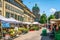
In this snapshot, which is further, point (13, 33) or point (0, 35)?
point (13, 33)

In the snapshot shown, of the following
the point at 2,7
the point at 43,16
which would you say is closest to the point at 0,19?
the point at 2,7

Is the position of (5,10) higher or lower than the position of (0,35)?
higher

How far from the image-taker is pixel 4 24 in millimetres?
28000

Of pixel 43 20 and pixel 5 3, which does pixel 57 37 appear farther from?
pixel 43 20

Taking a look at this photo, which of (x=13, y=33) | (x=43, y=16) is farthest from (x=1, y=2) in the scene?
(x=43, y=16)

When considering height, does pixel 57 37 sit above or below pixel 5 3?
below

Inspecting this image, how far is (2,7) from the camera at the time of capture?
5300 centimetres

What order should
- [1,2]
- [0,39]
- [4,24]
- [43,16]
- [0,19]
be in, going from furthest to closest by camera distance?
1. [43,16]
2. [1,2]
3. [4,24]
4. [0,39]
5. [0,19]

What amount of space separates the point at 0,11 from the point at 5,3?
3690 mm

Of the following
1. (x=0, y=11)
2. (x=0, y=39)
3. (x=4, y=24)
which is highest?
(x=0, y=11)

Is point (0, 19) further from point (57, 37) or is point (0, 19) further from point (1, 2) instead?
point (1, 2)

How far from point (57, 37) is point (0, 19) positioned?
696cm

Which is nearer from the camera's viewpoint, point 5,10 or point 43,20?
point 5,10

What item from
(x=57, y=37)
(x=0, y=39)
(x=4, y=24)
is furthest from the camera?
(x=4, y=24)
